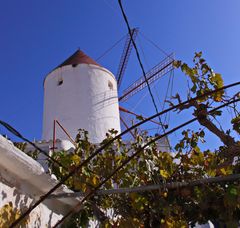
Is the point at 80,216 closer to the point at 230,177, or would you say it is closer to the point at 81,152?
the point at 81,152

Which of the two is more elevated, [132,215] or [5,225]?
[132,215]

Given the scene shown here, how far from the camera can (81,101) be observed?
15719mm

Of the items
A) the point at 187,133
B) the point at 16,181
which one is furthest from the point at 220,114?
the point at 16,181

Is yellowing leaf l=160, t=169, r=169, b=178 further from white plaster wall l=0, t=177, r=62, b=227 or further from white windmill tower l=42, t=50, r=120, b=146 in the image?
white windmill tower l=42, t=50, r=120, b=146

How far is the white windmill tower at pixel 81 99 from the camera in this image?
15117 millimetres

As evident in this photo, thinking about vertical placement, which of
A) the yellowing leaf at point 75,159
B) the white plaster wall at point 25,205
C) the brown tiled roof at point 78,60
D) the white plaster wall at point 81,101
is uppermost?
the brown tiled roof at point 78,60

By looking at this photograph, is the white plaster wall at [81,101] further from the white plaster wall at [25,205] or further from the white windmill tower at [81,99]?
the white plaster wall at [25,205]

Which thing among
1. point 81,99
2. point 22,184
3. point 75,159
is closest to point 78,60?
point 81,99

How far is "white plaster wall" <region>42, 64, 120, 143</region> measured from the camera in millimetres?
15117

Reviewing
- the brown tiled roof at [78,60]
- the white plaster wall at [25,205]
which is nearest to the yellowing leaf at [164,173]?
the white plaster wall at [25,205]

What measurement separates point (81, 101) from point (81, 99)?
0.11m

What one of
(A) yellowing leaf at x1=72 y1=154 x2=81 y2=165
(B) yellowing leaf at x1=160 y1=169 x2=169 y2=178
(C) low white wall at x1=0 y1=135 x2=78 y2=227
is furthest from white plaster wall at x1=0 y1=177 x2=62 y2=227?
(B) yellowing leaf at x1=160 y1=169 x2=169 y2=178

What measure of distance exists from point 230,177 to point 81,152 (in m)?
2.23

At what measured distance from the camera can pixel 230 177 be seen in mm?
3324
